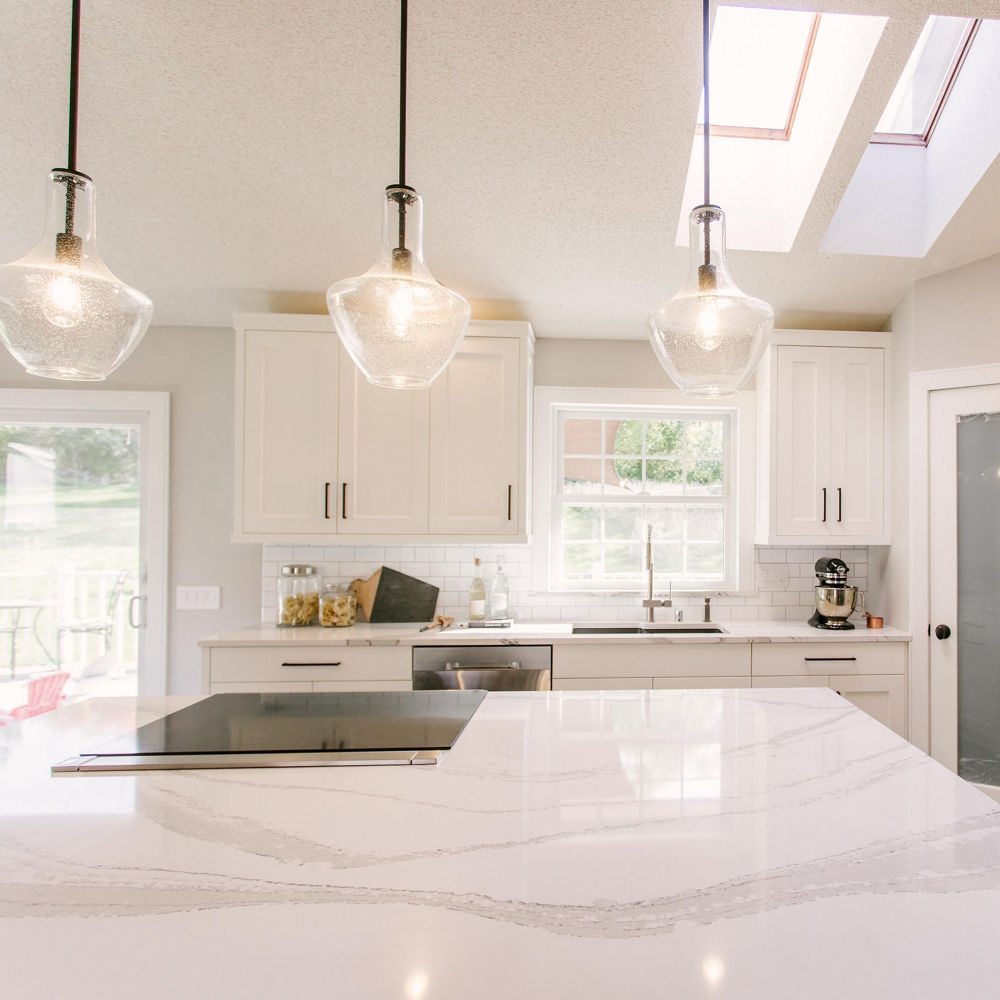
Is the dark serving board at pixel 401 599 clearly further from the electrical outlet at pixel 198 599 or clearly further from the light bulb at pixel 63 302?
the light bulb at pixel 63 302

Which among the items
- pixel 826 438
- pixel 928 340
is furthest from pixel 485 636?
pixel 928 340

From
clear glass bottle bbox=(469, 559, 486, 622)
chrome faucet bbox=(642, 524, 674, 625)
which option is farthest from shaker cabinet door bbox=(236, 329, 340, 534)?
chrome faucet bbox=(642, 524, 674, 625)

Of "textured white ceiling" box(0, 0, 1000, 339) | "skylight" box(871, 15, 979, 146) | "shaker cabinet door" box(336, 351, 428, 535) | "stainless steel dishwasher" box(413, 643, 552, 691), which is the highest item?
"skylight" box(871, 15, 979, 146)

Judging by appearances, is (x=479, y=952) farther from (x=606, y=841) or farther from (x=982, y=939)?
(x=982, y=939)

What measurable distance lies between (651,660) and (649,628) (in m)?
0.32

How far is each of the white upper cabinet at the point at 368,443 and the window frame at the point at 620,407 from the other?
0.39 m

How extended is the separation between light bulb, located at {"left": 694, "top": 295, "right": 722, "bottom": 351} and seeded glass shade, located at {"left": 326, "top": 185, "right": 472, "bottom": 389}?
18.1 inches

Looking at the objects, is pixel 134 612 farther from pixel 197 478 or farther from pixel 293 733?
pixel 293 733

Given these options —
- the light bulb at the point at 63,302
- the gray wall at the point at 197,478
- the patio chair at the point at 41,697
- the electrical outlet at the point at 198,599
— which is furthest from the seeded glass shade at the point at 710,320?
the patio chair at the point at 41,697

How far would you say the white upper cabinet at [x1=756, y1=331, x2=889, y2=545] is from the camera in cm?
326

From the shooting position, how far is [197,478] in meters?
3.41

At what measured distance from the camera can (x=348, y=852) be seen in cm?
92

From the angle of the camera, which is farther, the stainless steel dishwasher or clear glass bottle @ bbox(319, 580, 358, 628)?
clear glass bottle @ bbox(319, 580, 358, 628)

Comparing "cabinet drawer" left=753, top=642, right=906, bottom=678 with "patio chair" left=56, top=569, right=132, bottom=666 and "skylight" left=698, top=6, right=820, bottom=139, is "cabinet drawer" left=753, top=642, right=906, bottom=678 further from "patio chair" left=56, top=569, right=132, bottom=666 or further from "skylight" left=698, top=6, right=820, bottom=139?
"patio chair" left=56, top=569, right=132, bottom=666
